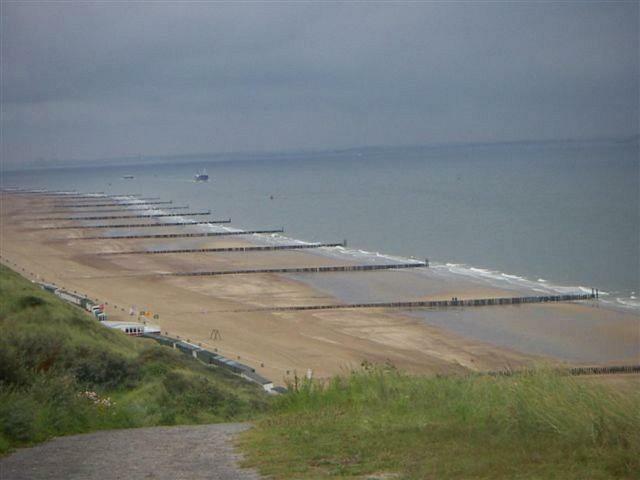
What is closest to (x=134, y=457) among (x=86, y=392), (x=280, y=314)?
(x=86, y=392)

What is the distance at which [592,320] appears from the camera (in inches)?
1415

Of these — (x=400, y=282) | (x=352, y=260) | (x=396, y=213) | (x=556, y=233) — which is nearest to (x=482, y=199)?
(x=396, y=213)

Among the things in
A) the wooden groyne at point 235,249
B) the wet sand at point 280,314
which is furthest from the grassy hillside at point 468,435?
the wooden groyne at point 235,249

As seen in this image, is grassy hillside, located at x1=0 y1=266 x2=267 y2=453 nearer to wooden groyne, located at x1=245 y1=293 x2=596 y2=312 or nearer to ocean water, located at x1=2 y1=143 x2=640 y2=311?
wooden groyne, located at x1=245 y1=293 x2=596 y2=312

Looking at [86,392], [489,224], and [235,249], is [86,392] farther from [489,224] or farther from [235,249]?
[489,224]

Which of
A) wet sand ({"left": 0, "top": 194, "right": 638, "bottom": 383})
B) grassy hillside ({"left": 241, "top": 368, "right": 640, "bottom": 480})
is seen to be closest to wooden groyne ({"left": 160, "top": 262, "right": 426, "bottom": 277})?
wet sand ({"left": 0, "top": 194, "right": 638, "bottom": 383})

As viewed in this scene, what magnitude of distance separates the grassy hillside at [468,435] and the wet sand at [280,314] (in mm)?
5879

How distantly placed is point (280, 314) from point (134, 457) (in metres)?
30.4

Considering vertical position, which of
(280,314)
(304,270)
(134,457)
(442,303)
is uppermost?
(304,270)

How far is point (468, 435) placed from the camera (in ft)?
25.7

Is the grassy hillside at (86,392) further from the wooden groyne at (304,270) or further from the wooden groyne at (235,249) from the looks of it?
the wooden groyne at (235,249)

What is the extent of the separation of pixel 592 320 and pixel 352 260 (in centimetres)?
2487

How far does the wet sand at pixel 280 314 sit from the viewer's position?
95.9 ft

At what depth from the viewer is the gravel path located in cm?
738
